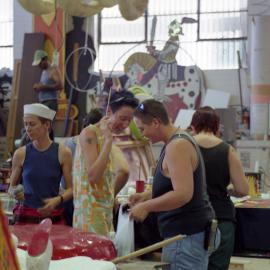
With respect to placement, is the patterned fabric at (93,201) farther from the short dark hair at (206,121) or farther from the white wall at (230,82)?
the white wall at (230,82)

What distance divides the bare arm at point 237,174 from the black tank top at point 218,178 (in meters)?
0.02

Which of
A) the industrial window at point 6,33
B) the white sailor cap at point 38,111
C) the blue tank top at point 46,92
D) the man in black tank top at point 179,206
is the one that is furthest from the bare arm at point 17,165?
the industrial window at point 6,33

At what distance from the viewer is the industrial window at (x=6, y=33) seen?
1061 centimetres

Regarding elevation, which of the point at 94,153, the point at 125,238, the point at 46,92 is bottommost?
the point at 125,238

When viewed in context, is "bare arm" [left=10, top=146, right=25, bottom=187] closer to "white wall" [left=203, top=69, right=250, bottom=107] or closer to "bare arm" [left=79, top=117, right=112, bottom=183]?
"bare arm" [left=79, top=117, right=112, bottom=183]

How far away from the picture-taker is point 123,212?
2.59 metres

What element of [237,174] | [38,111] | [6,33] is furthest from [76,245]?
[6,33]

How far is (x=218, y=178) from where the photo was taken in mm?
2893

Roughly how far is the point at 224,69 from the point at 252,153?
2505 mm

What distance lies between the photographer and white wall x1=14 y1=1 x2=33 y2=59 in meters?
9.96

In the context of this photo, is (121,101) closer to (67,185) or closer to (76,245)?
(67,185)

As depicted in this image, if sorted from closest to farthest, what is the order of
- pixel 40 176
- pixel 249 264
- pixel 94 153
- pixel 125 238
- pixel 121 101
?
pixel 125 238, pixel 121 101, pixel 94 153, pixel 40 176, pixel 249 264

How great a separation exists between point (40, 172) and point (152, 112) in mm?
887

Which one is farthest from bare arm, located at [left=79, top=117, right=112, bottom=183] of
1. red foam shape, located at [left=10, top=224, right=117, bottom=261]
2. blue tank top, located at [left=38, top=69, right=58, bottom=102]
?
blue tank top, located at [left=38, top=69, right=58, bottom=102]
